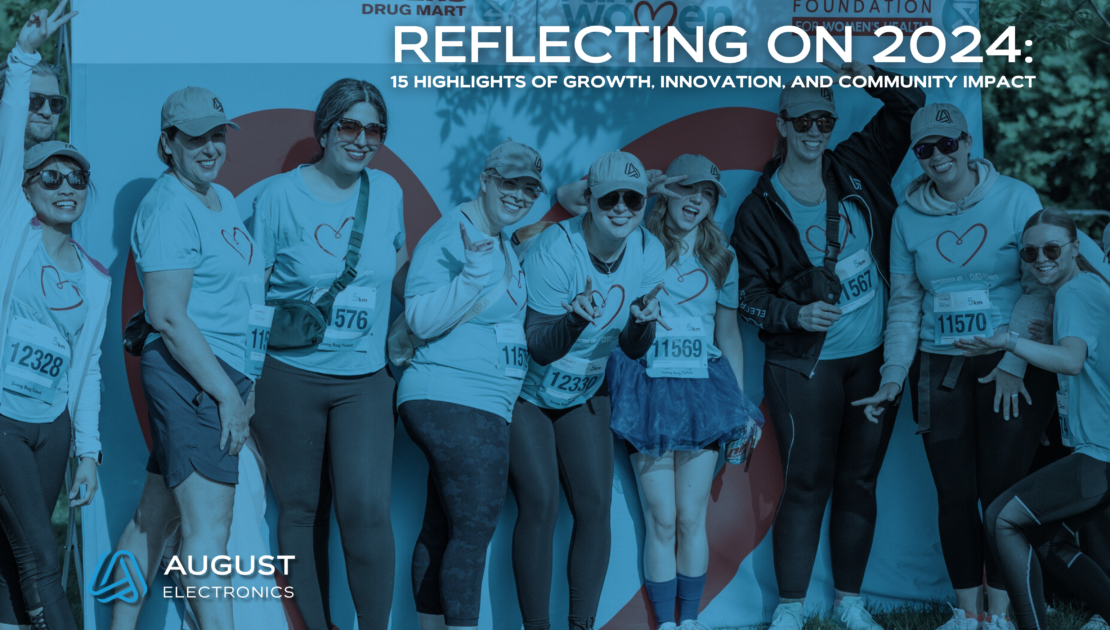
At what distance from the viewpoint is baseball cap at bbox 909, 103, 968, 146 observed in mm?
3988

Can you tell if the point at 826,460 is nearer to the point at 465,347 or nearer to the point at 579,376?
the point at 579,376

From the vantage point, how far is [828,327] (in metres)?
4.16

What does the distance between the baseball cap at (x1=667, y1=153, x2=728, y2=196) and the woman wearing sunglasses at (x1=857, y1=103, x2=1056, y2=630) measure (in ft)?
2.77

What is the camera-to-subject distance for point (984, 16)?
7.71m

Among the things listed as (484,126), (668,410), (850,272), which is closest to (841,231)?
(850,272)

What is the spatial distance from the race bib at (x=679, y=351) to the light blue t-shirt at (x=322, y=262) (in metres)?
1.19

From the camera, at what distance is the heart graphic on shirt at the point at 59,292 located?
346 cm

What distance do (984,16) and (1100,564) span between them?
5.25 m

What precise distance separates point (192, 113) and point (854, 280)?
2860mm

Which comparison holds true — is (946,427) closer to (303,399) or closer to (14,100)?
(303,399)

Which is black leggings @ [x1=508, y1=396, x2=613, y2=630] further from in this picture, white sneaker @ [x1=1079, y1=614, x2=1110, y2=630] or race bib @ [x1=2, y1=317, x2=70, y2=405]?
white sneaker @ [x1=1079, y1=614, x2=1110, y2=630]

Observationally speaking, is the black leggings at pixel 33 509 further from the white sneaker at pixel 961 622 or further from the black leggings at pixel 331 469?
the white sneaker at pixel 961 622

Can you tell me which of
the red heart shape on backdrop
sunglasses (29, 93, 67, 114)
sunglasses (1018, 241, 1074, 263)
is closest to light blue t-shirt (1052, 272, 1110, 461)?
sunglasses (1018, 241, 1074, 263)

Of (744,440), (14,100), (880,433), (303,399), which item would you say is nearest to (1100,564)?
(880,433)
